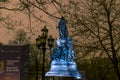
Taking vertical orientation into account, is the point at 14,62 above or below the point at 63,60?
below

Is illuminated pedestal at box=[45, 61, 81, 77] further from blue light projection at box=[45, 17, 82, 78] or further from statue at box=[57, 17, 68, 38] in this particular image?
statue at box=[57, 17, 68, 38]

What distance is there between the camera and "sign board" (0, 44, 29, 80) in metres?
11.0

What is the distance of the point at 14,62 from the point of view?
1119cm

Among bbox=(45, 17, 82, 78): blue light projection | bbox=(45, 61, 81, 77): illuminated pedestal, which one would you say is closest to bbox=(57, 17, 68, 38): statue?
bbox=(45, 17, 82, 78): blue light projection

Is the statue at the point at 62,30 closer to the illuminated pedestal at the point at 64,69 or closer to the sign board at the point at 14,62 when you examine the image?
the illuminated pedestal at the point at 64,69

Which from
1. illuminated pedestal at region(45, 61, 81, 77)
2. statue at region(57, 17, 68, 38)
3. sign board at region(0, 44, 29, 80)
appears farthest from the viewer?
illuminated pedestal at region(45, 61, 81, 77)

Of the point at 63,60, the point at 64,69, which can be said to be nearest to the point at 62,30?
the point at 63,60

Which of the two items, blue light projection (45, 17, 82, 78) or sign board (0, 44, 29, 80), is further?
blue light projection (45, 17, 82, 78)

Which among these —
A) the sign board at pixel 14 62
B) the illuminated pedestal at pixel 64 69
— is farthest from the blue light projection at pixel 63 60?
the sign board at pixel 14 62

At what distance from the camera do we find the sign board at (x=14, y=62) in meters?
11.0

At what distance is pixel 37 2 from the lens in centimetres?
881

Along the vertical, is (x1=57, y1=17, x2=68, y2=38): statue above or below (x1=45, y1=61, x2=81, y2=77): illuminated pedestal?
above

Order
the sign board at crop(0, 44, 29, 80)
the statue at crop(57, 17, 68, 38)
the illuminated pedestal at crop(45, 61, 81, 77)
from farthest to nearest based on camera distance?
the illuminated pedestal at crop(45, 61, 81, 77)
the statue at crop(57, 17, 68, 38)
the sign board at crop(0, 44, 29, 80)

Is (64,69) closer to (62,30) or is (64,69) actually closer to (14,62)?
(62,30)
